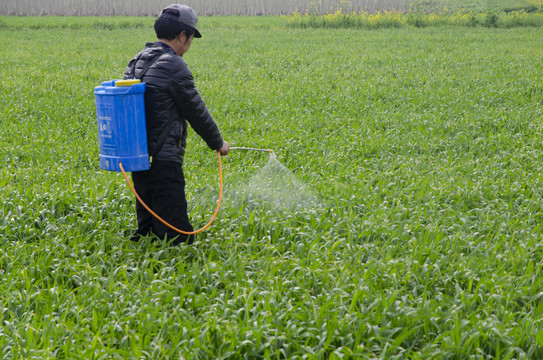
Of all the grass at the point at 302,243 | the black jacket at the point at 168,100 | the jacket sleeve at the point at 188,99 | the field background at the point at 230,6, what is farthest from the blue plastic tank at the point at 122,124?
the field background at the point at 230,6

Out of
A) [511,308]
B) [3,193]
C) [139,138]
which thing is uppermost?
[139,138]

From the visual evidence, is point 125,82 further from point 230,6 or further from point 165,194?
point 230,6

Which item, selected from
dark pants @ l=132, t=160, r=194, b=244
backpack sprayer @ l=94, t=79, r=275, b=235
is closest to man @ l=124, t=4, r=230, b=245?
dark pants @ l=132, t=160, r=194, b=244

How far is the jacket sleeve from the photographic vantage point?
346cm

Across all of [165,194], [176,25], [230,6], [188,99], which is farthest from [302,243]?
[230,6]

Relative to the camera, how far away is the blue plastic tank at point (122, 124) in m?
3.22

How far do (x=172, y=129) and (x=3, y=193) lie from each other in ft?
6.42

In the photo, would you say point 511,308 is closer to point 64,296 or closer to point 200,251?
point 200,251

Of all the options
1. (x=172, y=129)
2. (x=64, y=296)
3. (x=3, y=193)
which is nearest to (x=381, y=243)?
(x=172, y=129)

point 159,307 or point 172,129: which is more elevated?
point 172,129

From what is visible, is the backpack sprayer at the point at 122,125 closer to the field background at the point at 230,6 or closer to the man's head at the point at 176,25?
the man's head at the point at 176,25

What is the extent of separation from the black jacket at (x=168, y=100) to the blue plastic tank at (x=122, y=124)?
5.9 inches

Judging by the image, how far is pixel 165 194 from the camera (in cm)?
363

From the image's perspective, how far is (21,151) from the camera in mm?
5863
